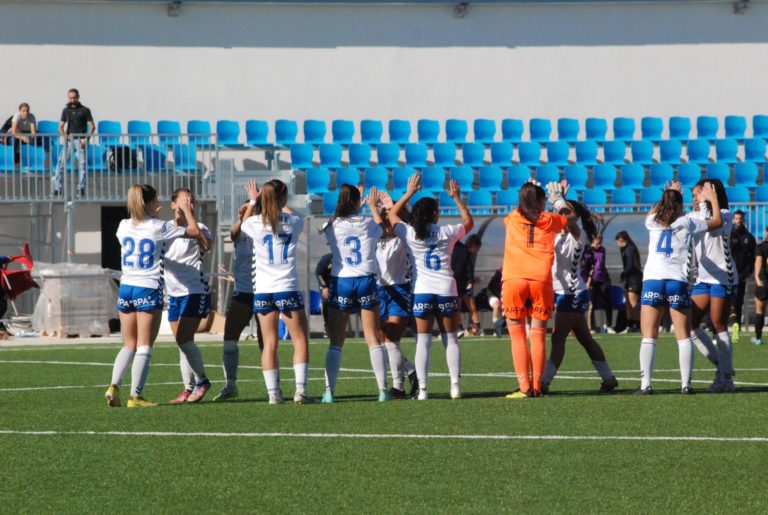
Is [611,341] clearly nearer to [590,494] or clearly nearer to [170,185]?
[170,185]

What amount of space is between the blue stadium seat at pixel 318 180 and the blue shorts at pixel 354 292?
16.7 meters

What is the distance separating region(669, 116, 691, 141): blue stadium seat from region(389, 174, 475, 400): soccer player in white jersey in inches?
784

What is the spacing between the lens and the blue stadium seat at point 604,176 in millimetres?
28656

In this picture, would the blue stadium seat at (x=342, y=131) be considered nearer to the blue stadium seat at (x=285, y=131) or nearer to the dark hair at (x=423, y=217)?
the blue stadium seat at (x=285, y=131)

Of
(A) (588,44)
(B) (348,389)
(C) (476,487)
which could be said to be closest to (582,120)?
(A) (588,44)

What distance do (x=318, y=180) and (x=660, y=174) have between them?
7.32 metres

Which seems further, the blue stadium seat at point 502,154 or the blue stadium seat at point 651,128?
the blue stadium seat at point 651,128

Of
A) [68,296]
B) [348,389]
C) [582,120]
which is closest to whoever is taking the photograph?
[348,389]

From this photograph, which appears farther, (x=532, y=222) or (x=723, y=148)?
(x=723, y=148)

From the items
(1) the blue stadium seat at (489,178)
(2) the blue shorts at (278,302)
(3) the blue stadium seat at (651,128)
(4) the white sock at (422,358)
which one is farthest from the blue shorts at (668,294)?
(3) the blue stadium seat at (651,128)

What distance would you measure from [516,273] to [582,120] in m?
20.9

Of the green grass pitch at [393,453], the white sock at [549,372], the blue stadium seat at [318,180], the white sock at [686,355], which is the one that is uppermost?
the blue stadium seat at [318,180]

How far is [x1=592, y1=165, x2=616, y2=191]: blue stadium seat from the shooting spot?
28.7 meters

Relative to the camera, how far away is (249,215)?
1088 centimetres
